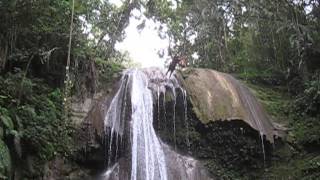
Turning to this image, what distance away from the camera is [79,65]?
12.4 m

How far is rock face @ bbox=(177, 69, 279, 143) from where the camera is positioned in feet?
40.9

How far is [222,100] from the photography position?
13039 millimetres

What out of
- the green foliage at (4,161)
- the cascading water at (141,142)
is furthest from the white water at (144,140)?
the green foliage at (4,161)

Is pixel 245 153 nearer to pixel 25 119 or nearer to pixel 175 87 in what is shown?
pixel 175 87

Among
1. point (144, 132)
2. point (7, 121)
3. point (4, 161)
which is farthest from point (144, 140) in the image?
point (4, 161)

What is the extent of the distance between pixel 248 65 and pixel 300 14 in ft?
9.41

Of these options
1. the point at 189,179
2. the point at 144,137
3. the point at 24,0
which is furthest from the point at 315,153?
the point at 24,0

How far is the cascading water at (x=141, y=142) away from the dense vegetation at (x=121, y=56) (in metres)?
1.04

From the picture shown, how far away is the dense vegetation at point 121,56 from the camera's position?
9688 millimetres

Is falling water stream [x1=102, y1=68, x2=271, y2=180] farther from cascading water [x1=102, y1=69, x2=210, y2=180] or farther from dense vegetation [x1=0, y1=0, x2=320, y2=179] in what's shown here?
dense vegetation [x1=0, y1=0, x2=320, y2=179]

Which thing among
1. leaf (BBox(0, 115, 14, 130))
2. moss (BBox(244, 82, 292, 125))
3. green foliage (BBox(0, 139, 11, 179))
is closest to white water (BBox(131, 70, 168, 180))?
leaf (BBox(0, 115, 14, 130))

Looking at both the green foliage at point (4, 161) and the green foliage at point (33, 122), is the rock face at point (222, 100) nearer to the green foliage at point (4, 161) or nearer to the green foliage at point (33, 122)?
the green foliage at point (33, 122)

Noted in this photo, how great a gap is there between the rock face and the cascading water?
51 centimetres

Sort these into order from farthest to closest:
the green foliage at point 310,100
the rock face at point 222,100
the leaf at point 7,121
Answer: the green foliage at point 310,100 < the rock face at point 222,100 < the leaf at point 7,121
